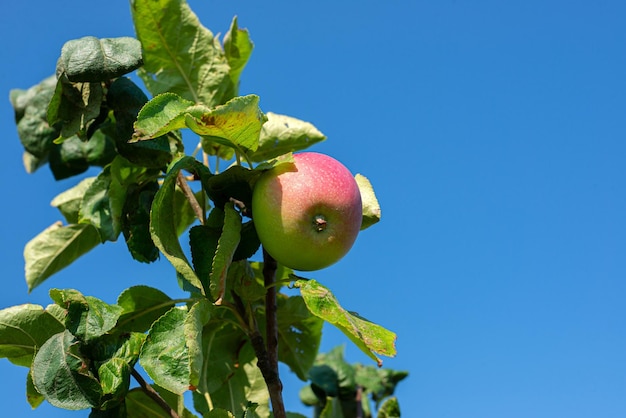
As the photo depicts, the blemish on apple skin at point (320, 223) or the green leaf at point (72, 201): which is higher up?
the green leaf at point (72, 201)

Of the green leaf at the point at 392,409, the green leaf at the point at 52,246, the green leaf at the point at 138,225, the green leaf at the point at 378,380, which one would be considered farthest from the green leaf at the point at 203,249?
the green leaf at the point at 378,380

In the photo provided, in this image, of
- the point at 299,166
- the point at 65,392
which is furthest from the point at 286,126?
the point at 65,392

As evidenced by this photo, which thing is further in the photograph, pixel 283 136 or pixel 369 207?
pixel 283 136

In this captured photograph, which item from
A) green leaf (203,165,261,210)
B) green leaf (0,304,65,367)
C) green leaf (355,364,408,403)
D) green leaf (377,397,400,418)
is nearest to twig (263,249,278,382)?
green leaf (203,165,261,210)

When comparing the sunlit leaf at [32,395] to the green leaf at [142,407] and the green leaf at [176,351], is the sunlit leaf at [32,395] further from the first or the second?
the green leaf at [176,351]

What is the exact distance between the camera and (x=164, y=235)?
1.61 metres

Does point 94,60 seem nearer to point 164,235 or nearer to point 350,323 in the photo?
point 164,235

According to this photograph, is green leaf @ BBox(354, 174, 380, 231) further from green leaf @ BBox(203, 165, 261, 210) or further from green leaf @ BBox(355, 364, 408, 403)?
green leaf @ BBox(355, 364, 408, 403)

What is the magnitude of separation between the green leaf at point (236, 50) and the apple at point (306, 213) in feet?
1.91

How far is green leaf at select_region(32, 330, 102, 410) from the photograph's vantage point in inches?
60.2

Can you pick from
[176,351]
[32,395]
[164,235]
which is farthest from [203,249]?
[32,395]

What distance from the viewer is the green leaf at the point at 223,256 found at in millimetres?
1510

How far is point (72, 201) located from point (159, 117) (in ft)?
2.76

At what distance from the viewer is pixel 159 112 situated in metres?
1.55
